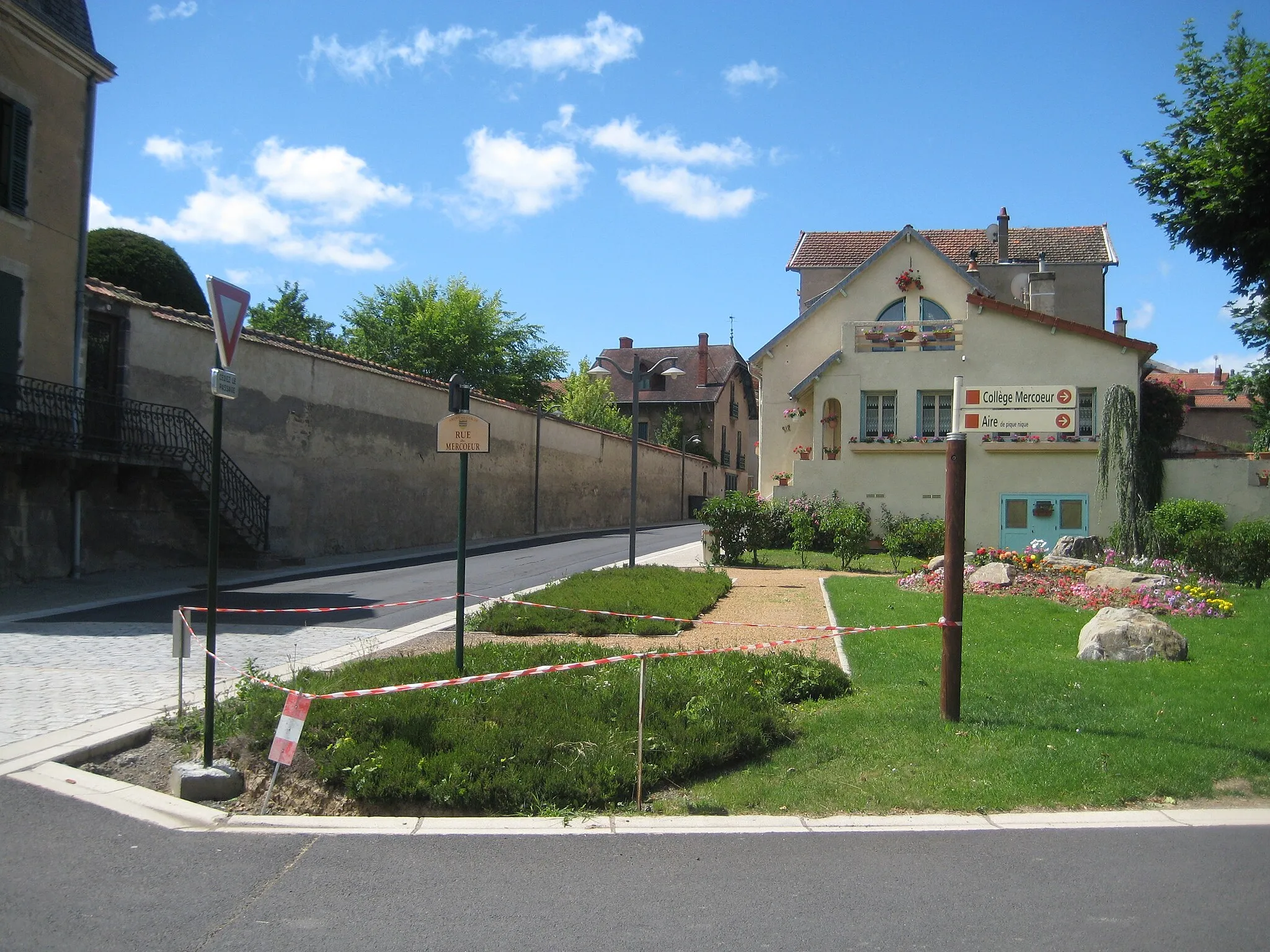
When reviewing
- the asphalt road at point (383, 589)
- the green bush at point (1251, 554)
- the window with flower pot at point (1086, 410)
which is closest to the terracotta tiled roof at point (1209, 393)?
the window with flower pot at point (1086, 410)

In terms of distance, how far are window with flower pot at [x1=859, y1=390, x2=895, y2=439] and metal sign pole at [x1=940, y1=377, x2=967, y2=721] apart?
19334mm

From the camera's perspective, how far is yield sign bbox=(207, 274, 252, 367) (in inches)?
247

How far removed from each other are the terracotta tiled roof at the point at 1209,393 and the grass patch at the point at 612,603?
160ft

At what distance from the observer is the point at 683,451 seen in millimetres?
58406

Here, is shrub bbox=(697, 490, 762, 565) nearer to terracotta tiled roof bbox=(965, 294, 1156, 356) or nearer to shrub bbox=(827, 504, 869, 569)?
shrub bbox=(827, 504, 869, 569)

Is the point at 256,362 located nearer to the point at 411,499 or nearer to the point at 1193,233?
the point at 411,499

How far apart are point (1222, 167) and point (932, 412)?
11.6m

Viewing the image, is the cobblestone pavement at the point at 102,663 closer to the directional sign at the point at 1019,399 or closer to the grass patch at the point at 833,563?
the directional sign at the point at 1019,399

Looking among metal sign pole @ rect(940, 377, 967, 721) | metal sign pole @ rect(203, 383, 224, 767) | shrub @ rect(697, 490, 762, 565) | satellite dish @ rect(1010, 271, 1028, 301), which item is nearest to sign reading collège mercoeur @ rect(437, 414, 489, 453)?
metal sign pole @ rect(203, 383, 224, 767)

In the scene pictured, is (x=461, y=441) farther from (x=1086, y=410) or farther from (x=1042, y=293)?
(x=1042, y=293)

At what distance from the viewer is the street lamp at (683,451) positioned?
5578 centimetres

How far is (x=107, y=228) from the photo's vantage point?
2509cm

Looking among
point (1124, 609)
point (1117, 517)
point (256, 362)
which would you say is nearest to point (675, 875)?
point (1124, 609)

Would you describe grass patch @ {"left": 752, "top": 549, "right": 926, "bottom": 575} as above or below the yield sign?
below
